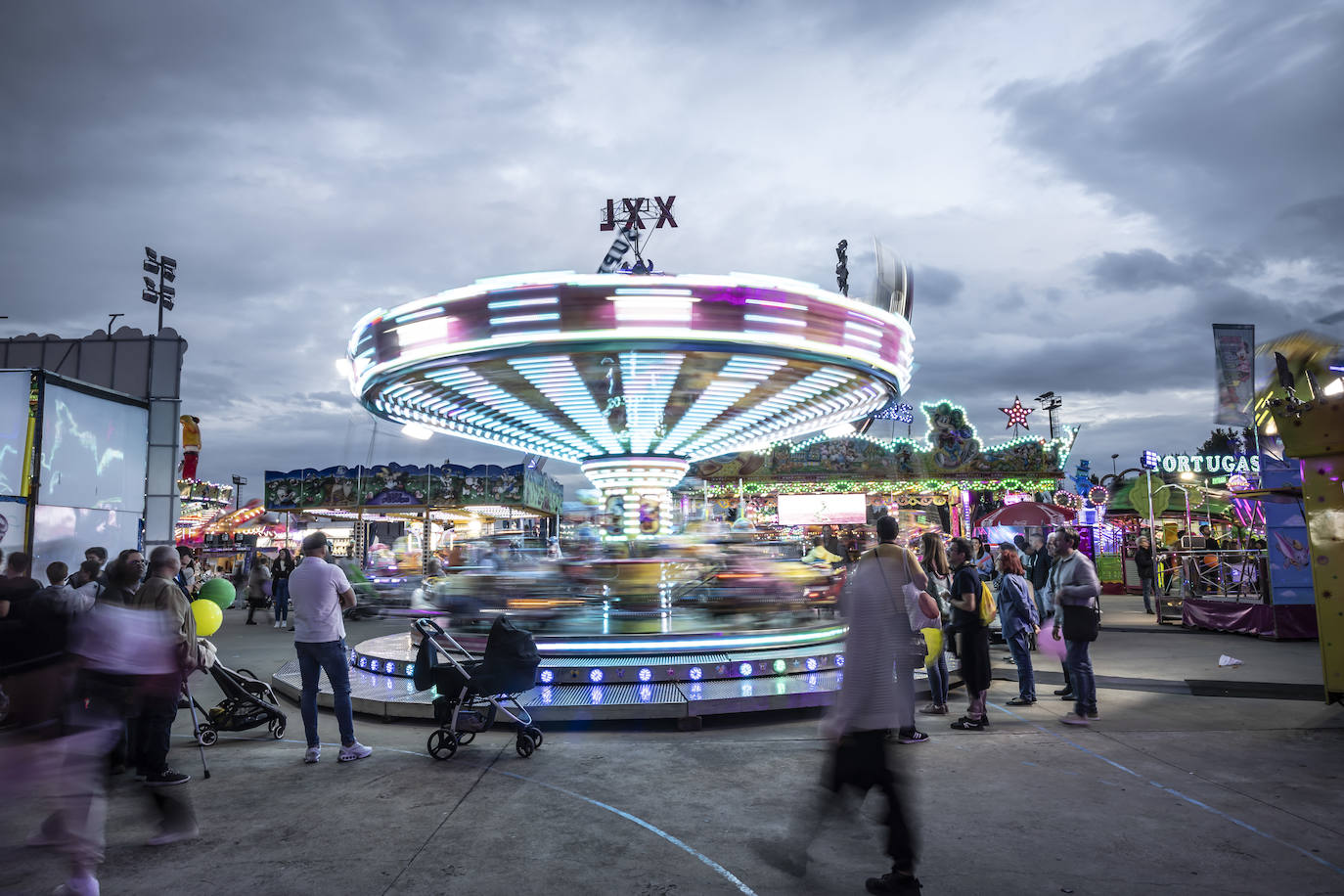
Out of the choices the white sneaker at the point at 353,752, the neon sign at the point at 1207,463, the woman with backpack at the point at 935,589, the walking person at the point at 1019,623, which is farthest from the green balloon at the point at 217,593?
the neon sign at the point at 1207,463

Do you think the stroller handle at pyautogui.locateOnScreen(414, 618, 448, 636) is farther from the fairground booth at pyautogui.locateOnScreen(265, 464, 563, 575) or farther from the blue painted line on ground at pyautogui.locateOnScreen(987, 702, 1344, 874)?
the fairground booth at pyautogui.locateOnScreen(265, 464, 563, 575)

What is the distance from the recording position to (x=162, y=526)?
1391 centimetres

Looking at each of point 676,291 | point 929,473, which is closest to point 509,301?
point 676,291

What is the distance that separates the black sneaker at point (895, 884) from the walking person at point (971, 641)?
357 cm

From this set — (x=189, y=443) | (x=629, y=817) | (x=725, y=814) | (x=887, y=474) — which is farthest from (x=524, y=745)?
(x=887, y=474)

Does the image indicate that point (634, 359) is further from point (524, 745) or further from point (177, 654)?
point (177, 654)

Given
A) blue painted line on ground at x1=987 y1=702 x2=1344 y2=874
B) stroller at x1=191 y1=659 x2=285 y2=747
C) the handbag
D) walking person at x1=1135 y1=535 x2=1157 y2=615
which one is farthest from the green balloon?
walking person at x1=1135 y1=535 x2=1157 y2=615

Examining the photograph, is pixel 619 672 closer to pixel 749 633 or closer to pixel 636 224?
pixel 749 633

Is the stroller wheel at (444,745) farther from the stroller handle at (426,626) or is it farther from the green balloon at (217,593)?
the green balloon at (217,593)

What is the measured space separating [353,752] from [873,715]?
4307 mm

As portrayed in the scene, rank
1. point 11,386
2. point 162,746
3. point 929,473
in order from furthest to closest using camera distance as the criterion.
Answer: point 929,473
point 11,386
point 162,746

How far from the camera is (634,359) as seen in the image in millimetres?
10211

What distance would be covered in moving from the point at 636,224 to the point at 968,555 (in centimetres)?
1109

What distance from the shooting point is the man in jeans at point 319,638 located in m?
5.95
